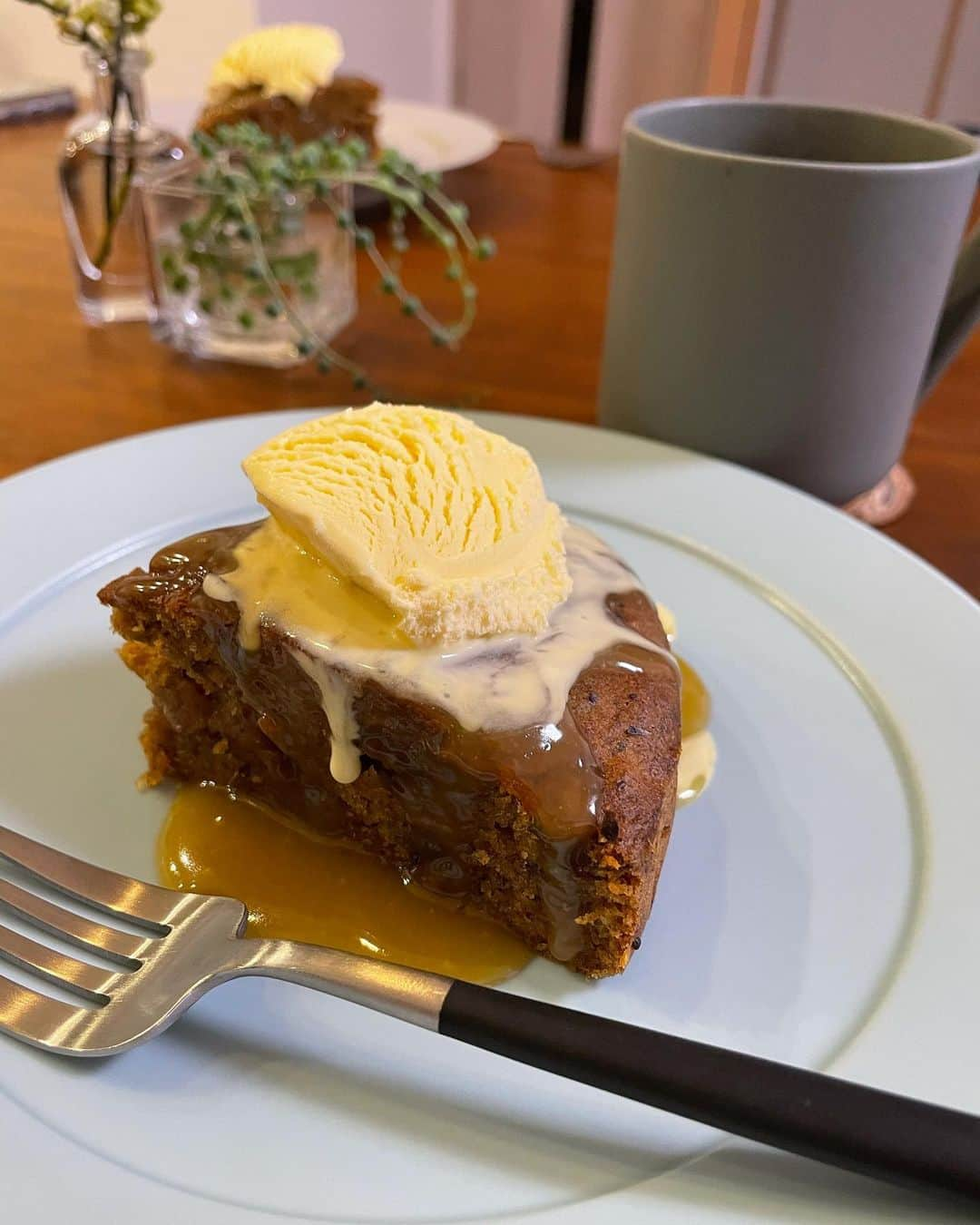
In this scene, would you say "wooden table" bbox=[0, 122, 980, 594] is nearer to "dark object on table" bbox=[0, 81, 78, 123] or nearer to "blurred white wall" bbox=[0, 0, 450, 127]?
"dark object on table" bbox=[0, 81, 78, 123]

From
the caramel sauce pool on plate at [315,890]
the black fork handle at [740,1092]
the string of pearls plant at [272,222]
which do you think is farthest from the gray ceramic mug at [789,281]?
the black fork handle at [740,1092]

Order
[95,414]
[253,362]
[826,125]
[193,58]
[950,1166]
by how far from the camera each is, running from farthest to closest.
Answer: [193,58] → [253,362] → [95,414] → [826,125] → [950,1166]

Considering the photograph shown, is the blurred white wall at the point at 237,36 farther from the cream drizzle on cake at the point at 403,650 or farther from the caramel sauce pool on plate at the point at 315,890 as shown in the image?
the caramel sauce pool on plate at the point at 315,890

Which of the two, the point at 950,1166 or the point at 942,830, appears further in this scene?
the point at 942,830

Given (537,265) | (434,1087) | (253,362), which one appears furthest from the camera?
(537,265)

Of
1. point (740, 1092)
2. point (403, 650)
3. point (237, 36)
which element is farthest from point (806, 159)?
point (237, 36)

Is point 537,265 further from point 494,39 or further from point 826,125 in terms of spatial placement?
point 494,39

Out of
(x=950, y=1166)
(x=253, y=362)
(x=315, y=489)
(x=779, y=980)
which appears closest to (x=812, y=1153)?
(x=950, y=1166)

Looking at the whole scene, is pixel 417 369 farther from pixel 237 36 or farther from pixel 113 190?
pixel 237 36
